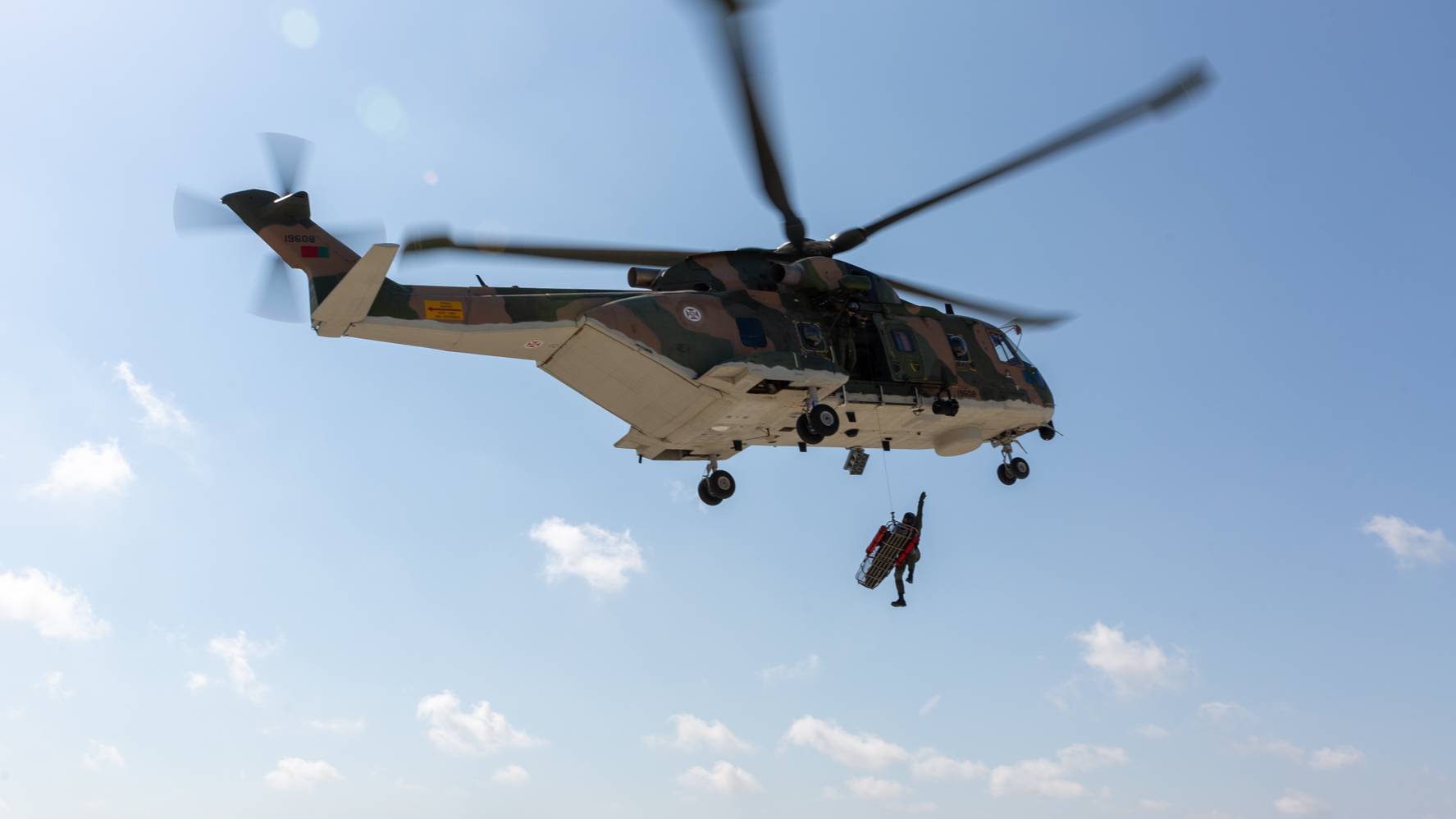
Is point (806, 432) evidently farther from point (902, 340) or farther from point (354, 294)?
point (354, 294)

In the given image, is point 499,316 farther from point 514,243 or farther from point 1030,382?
point 1030,382

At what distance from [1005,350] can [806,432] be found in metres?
6.13

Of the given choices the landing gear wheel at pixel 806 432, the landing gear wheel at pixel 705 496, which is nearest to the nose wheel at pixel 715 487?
the landing gear wheel at pixel 705 496

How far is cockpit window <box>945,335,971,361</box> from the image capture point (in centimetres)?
2502

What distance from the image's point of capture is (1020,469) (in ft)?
87.0

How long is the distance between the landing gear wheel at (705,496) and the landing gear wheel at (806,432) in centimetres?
320

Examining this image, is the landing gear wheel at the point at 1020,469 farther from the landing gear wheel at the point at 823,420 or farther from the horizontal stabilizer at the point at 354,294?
the horizontal stabilizer at the point at 354,294

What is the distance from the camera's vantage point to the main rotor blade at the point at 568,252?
20.2 meters

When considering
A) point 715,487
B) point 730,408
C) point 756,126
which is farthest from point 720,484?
point 756,126

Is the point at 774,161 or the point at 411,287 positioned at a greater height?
the point at 774,161

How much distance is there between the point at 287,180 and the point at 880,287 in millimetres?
11591

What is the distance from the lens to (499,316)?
20.3 meters

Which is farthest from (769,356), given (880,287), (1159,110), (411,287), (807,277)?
(1159,110)

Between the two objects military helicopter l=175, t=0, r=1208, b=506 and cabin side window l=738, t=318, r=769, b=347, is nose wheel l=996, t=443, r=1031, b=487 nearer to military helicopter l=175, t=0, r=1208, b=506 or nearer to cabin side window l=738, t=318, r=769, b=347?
military helicopter l=175, t=0, r=1208, b=506
